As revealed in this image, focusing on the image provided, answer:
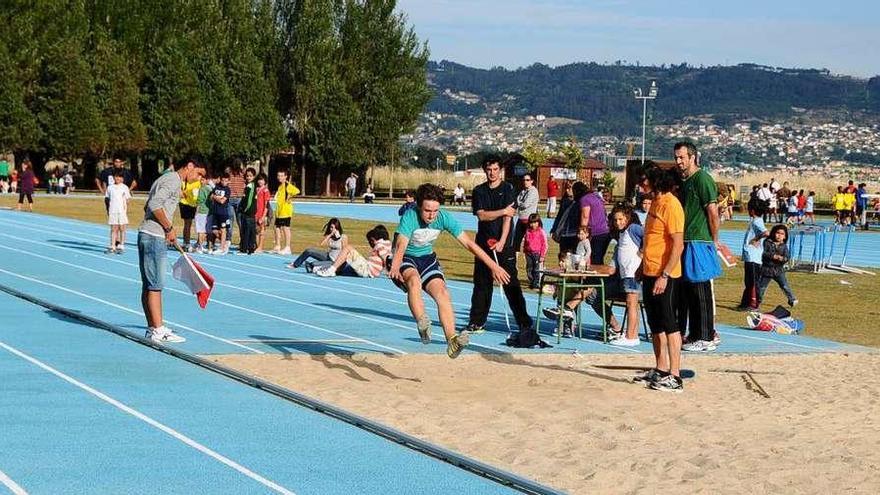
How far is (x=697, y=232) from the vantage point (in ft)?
43.8

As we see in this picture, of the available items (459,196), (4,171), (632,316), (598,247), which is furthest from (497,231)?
(4,171)

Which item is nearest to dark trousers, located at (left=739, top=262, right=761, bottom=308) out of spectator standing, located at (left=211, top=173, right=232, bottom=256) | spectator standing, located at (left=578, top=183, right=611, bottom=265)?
spectator standing, located at (left=578, top=183, right=611, bottom=265)

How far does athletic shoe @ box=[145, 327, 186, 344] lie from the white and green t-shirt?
3.06 metres

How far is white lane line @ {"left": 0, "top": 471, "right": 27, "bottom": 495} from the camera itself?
788cm

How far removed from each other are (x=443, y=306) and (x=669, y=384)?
1980 millimetres

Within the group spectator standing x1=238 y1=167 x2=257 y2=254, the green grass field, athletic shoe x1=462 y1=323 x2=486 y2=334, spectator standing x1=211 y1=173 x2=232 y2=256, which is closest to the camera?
athletic shoe x1=462 y1=323 x2=486 y2=334

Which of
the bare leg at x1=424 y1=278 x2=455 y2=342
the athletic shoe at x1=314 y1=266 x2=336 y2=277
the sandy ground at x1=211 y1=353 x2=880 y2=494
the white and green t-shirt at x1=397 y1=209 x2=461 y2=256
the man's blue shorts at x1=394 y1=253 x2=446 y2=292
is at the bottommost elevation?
the athletic shoe at x1=314 y1=266 x2=336 y2=277

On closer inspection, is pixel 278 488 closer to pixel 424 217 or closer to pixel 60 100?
pixel 424 217

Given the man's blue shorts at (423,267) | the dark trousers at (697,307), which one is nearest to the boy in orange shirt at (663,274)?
the dark trousers at (697,307)

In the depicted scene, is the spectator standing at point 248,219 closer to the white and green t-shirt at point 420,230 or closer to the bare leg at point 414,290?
the white and green t-shirt at point 420,230

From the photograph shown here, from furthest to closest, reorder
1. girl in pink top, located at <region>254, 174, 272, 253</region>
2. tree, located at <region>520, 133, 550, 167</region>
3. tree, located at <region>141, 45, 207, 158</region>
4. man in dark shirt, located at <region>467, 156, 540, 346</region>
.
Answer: tree, located at <region>520, 133, 550, 167</region>, tree, located at <region>141, 45, 207, 158</region>, girl in pink top, located at <region>254, 174, 272, 253</region>, man in dark shirt, located at <region>467, 156, 540, 346</region>

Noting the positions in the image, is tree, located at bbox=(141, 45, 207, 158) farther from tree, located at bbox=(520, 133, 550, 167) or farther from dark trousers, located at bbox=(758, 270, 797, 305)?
dark trousers, located at bbox=(758, 270, 797, 305)

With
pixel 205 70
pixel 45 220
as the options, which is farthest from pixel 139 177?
pixel 45 220

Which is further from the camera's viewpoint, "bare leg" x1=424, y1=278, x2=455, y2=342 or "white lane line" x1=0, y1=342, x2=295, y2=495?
"bare leg" x1=424, y1=278, x2=455, y2=342
